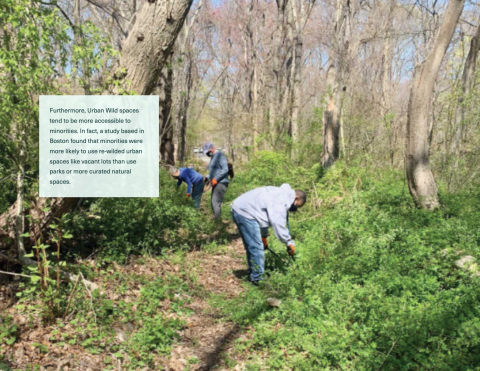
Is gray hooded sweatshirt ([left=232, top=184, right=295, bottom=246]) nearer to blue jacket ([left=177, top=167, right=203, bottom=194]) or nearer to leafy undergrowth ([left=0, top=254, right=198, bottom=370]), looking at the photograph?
leafy undergrowth ([left=0, top=254, right=198, bottom=370])

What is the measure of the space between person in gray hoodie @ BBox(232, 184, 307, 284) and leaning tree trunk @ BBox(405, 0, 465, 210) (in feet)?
11.5

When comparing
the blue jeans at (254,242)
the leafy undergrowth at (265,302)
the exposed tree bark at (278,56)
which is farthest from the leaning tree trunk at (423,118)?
the exposed tree bark at (278,56)

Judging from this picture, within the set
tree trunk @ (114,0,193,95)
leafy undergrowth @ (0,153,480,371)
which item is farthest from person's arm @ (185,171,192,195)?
tree trunk @ (114,0,193,95)

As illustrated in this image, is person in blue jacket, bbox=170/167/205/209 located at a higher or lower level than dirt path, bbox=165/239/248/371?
higher

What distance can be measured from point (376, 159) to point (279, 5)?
8.71 meters

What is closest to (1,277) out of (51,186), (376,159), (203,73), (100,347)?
(51,186)

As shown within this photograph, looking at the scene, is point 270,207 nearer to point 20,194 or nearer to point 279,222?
point 279,222

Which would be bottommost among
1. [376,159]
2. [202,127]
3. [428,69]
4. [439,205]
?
[439,205]

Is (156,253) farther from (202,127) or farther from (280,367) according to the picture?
(202,127)

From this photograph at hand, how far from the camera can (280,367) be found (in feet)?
11.4

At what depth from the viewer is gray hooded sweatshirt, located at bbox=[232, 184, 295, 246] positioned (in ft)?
16.3

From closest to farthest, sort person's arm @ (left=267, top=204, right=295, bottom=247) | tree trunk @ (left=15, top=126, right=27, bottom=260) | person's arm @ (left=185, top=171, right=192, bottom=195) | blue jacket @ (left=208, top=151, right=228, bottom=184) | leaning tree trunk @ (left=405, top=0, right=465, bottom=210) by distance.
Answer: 1. tree trunk @ (left=15, top=126, right=27, bottom=260)
2. person's arm @ (left=267, top=204, right=295, bottom=247)
3. leaning tree trunk @ (left=405, top=0, right=465, bottom=210)
4. blue jacket @ (left=208, top=151, right=228, bottom=184)
5. person's arm @ (left=185, top=171, right=192, bottom=195)

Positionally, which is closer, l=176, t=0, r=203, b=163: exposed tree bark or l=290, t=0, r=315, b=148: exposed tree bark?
l=290, t=0, r=315, b=148: exposed tree bark

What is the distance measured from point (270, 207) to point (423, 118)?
4.40 metres
